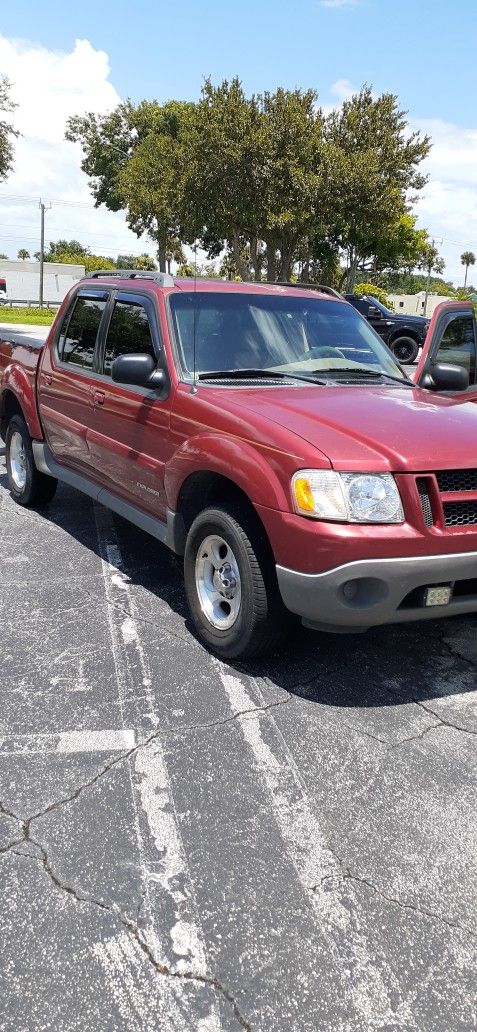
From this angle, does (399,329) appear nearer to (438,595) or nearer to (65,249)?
(438,595)

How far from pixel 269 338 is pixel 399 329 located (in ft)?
56.1

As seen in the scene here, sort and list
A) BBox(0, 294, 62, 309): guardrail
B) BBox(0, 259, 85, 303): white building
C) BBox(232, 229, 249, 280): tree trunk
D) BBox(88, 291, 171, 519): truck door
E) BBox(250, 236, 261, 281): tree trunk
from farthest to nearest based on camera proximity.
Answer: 1. BBox(0, 259, 85, 303): white building
2. BBox(0, 294, 62, 309): guardrail
3. BBox(250, 236, 261, 281): tree trunk
4. BBox(232, 229, 249, 280): tree trunk
5. BBox(88, 291, 171, 519): truck door

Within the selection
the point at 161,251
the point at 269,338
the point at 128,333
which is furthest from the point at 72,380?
the point at 161,251

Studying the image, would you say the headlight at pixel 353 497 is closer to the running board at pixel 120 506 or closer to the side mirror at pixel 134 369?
the running board at pixel 120 506

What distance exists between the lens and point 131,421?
4.80 meters

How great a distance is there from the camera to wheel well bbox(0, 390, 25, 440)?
6.80 m

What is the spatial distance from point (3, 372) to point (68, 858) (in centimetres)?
530

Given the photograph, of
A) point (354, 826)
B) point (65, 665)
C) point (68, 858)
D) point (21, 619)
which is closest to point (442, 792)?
point (354, 826)

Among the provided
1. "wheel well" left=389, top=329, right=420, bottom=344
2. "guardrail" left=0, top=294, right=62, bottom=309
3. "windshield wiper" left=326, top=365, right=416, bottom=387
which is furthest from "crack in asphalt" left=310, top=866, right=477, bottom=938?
"guardrail" left=0, top=294, right=62, bottom=309

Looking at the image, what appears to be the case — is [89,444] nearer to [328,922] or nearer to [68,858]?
[68,858]

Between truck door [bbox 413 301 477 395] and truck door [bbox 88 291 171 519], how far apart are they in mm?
1756

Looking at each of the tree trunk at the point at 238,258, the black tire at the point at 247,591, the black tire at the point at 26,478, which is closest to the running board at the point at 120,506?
the black tire at the point at 26,478

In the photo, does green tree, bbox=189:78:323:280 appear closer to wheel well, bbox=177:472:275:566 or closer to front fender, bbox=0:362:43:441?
front fender, bbox=0:362:43:441

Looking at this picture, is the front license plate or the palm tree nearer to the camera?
the front license plate
